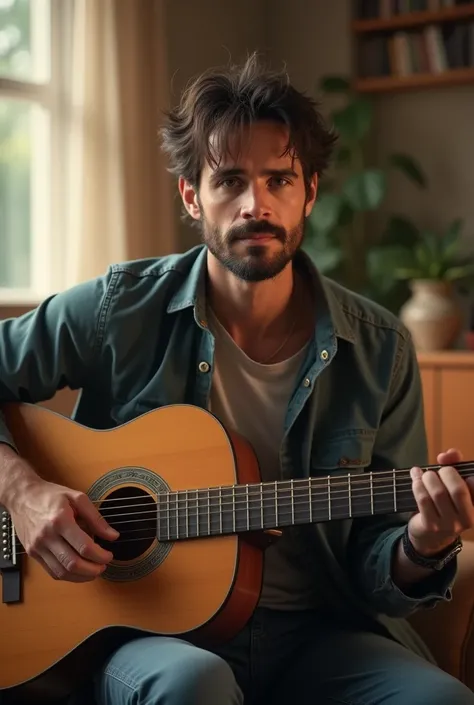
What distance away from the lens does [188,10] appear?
132 inches

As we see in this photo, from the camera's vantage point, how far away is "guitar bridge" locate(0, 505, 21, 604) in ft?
4.61

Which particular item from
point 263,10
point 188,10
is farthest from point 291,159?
point 263,10

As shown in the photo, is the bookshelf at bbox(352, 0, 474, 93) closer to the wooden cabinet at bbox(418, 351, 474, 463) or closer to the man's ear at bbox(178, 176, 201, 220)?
the wooden cabinet at bbox(418, 351, 474, 463)

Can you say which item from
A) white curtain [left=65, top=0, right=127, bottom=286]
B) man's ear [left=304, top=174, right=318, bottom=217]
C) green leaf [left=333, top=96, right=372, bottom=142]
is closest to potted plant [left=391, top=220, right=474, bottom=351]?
green leaf [left=333, top=96, right=372, bottom=142]

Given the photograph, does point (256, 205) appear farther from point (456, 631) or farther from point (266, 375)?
point (456, 631)

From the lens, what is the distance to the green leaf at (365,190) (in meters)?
3.27

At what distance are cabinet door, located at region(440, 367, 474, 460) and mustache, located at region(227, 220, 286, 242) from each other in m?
1.57

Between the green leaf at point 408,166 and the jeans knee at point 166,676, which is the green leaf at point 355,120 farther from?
the jeans knee at point 166,676

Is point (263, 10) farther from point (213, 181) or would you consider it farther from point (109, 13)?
point (213, 181)

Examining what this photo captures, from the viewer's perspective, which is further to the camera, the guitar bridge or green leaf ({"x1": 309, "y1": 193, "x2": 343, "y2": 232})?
green leaf ({"x1": 309, "y1": 193, "x2": 343, "y2": 232})

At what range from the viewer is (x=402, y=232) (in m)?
3.49

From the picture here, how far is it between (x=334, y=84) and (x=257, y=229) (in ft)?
7.00

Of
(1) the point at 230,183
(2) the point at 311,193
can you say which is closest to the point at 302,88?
(2) the point at 311,193

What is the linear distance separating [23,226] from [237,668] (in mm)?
1805
